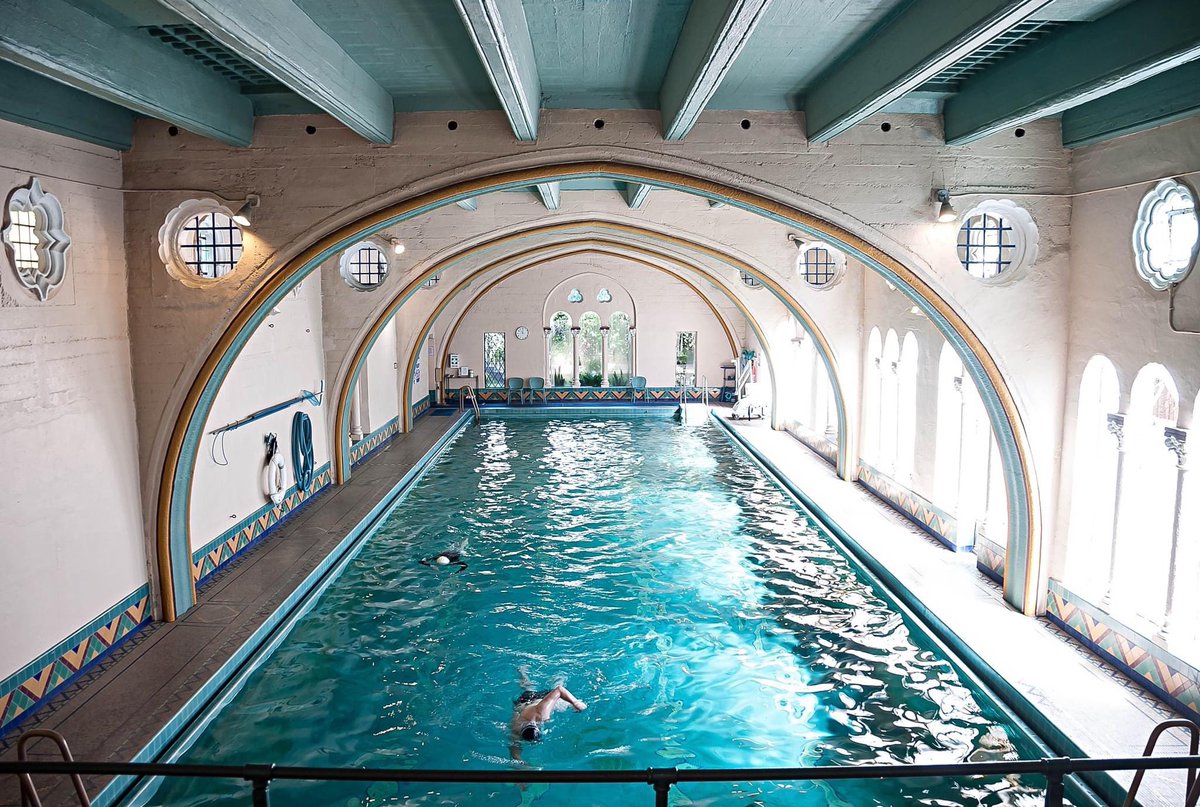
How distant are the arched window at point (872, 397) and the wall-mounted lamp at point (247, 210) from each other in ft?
28.3

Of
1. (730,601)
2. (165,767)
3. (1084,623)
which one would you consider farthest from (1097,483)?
(165,767)

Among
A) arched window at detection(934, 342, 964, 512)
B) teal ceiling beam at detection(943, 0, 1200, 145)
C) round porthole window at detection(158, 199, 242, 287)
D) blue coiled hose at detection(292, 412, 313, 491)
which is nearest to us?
teal ceiling beam at detection(943, 0, 1200, 145)

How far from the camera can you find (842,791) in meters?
5.36

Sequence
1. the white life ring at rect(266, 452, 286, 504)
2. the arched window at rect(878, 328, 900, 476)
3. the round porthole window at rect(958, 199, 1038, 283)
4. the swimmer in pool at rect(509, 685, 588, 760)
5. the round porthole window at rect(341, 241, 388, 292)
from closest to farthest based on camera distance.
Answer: the swimmer in pool at rect(509, 685, 588, 760) < the round porthole window at rect(958, 199, 1038, 283) < the white life ring at rect(266, 452, 286, 504) < the arched window at rect(878, 328, 900, 476) < the round porthole window at rect(341, 241, 388, 292)

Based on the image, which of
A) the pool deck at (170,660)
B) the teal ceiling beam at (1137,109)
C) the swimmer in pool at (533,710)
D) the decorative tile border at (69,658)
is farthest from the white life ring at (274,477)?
the teal ceiling beam at (1137,109)

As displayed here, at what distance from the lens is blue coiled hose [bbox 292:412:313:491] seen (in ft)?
37.5

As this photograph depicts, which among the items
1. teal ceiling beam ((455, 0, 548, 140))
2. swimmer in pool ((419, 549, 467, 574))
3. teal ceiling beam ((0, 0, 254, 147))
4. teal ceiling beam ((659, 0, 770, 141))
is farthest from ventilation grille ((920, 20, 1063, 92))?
swimmer in pool ((419, 549, 467, 574))

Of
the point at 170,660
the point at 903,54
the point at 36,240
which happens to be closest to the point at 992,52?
the point at 903,54

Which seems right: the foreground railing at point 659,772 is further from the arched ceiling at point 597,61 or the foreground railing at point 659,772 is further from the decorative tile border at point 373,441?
the decorative tile border at point 373,441

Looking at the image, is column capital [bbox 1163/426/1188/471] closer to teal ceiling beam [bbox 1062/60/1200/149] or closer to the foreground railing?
teal ceiling beam [bbox 1062/60/1200/149]

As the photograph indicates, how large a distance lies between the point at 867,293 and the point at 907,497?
321cm

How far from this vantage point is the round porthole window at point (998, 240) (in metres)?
7.12

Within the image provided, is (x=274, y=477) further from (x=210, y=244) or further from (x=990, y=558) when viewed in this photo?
(x=990, y=558)

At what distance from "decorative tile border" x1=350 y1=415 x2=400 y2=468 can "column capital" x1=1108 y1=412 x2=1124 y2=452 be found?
453 inches
